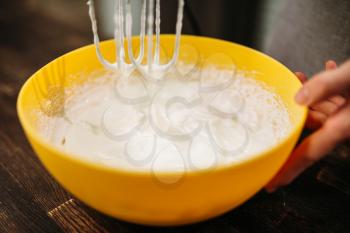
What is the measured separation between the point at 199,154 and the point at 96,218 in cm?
19

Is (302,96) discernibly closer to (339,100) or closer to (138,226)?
(339,100)

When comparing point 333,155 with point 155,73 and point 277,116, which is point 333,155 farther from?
point 155,73

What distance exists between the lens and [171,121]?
2.33ft

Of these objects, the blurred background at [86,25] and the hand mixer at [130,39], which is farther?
the blurred background at [86,25]

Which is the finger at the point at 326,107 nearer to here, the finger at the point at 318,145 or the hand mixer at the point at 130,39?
the finger at the point at 318,145

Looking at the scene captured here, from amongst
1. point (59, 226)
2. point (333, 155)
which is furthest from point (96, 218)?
point (333, 155)

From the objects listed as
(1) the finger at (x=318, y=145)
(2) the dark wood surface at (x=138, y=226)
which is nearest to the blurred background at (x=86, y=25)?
(2) the dark wood surface at (x=138, y=226)

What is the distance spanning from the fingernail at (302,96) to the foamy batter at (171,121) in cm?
7

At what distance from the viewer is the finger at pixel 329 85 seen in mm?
491

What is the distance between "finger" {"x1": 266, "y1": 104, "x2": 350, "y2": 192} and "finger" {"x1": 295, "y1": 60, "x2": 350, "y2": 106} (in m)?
0.03

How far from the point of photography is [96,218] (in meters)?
0.56

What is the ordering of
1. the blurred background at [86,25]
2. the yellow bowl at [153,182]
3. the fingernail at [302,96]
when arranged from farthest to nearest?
the blurred background at [86,25]
the fingernail at [302,96]
the yellow bowl at [153,182]

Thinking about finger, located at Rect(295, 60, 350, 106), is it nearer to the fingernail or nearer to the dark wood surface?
the fingernail

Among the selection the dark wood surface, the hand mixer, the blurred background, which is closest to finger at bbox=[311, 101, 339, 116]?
the dark wood surface
